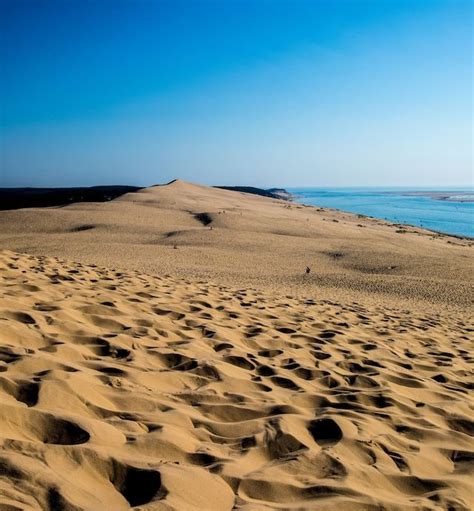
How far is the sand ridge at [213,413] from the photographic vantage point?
6.78 ft

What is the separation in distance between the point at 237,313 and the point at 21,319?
2666 millimetres

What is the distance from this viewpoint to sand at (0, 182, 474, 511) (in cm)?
209

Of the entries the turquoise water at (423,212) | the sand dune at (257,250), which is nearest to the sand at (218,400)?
the sand dune at (257,250)

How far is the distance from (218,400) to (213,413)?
18cm

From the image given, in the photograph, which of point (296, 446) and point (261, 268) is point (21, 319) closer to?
point (296, 446)

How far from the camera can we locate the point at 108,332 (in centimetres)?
421

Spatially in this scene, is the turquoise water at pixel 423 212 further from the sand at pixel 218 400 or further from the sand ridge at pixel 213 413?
the sand ridge at pixel 213 413

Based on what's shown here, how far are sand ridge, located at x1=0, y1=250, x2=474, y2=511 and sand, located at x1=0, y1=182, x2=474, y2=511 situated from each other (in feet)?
0.03

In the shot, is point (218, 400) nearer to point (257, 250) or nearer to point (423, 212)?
point (257, 250)

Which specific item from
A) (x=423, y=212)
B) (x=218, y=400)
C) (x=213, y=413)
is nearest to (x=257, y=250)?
(x=218, y=400)

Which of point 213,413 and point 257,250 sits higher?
point 213,413

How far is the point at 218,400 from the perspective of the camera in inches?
122

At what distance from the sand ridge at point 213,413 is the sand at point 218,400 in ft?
0.03

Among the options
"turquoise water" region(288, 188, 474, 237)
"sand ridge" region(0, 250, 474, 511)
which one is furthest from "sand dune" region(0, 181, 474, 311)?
"turquoise water" region(288, 188, 474, 237)
